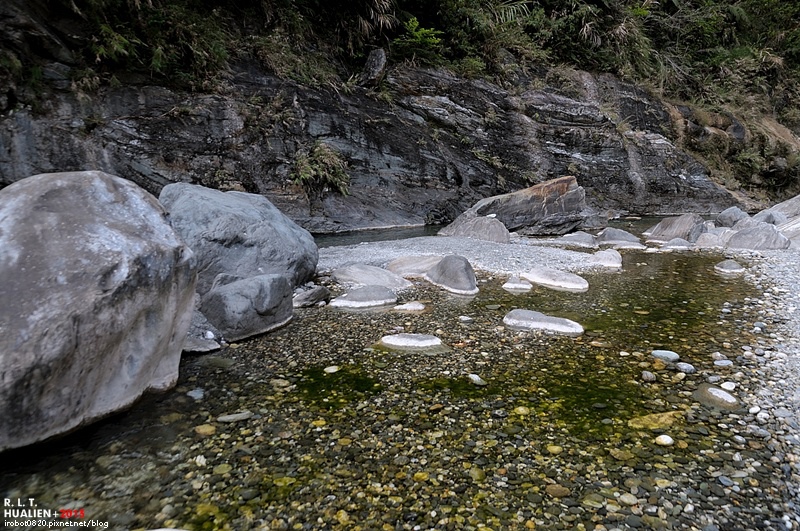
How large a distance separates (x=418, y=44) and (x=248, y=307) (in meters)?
12.8

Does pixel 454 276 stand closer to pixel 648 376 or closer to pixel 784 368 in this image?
pixel 648 376

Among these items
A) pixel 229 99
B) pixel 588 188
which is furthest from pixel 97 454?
pixel 588 188

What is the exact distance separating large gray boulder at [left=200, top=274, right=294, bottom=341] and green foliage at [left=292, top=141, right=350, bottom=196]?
6889 mm

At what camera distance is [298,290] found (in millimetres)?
4953

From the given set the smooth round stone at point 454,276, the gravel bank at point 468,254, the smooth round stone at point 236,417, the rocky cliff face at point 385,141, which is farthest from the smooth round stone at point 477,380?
the rocky cliff face at point 385,141

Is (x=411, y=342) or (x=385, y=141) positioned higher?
(x=385, y=141)

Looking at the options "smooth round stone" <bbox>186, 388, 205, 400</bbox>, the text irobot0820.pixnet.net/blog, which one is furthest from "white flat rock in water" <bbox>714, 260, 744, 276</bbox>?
the text irobot0820.pixnet.net/blog

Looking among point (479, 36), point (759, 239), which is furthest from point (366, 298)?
point (479, 36)

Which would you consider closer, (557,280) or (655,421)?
(655,421)

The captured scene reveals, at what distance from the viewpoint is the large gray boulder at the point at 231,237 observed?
4.55 m

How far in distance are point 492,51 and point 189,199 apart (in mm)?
13639

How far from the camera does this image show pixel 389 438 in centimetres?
232

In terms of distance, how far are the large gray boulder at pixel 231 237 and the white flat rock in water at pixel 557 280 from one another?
2776 mm

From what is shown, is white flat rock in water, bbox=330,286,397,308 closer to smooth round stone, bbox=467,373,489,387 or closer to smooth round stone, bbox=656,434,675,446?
smooth round stone, bbox=467,373,489,387
